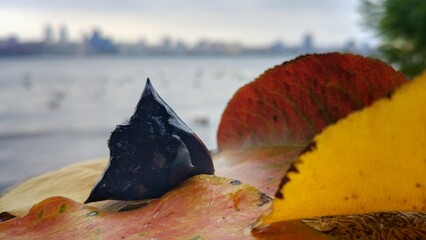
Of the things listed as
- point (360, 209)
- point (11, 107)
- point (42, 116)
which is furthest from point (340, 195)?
point (11, 107)

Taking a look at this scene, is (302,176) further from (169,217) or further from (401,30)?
(401,30)

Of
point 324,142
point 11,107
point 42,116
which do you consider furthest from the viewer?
point 11,107

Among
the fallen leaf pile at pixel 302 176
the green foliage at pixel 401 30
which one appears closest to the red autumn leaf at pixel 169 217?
the fallen leaf pile at pixel 302 176

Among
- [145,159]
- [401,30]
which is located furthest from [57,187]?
[401,30]

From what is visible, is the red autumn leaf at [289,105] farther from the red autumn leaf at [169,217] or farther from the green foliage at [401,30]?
the green foliage at [401,30]

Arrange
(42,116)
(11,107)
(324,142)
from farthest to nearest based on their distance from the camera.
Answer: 1. (11,107)
2. (42,116)
3. (324,142)

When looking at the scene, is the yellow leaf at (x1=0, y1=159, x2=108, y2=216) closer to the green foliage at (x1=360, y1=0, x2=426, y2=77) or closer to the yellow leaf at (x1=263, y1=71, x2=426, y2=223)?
the yellow leaf at (x1=263, y1=71, x2=426, y2=223)

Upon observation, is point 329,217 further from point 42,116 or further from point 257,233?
point 42,116
